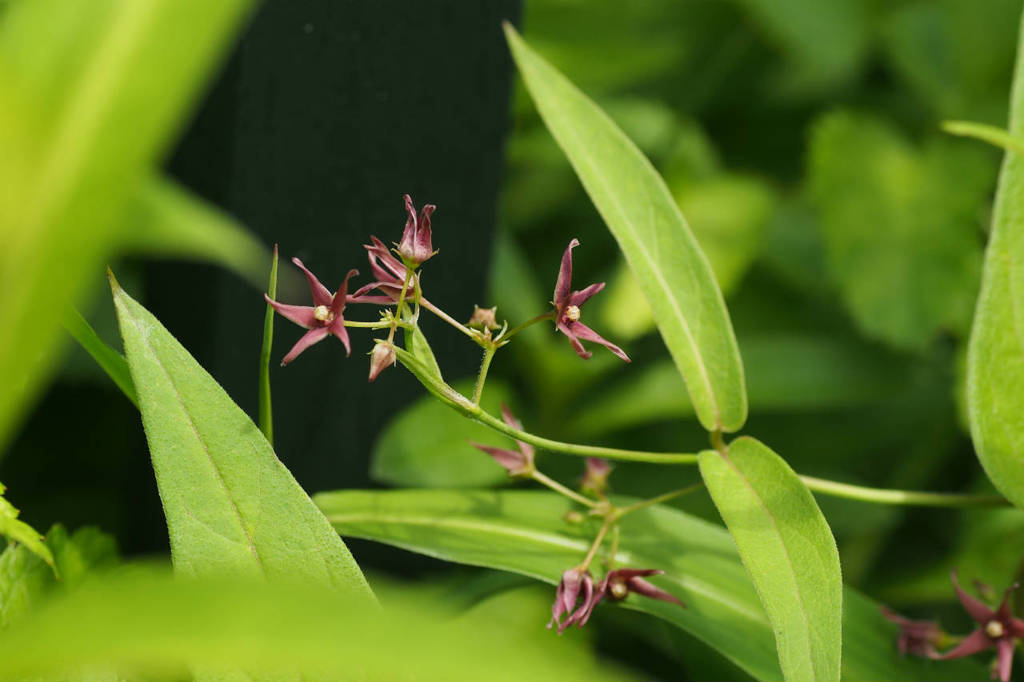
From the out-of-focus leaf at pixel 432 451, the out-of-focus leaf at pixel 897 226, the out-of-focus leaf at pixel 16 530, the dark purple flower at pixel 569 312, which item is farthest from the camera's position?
the out-of-focus leaf at pixel 897 226

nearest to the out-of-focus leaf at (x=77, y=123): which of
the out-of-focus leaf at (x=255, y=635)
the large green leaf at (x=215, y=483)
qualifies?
the out-of-focus leaf at (x=255, y=635)

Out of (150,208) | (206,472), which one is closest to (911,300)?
(206,472)

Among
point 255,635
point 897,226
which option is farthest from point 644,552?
point 897,226

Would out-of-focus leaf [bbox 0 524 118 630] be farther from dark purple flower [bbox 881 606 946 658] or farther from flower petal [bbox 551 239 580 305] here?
dark purple flower [bbox 881 606 946 658]

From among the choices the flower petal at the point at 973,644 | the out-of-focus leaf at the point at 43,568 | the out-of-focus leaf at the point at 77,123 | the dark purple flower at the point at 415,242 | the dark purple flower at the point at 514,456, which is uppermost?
the out-of-focus leaf at the point at 77,123

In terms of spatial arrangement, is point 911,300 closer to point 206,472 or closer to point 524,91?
point 524,91

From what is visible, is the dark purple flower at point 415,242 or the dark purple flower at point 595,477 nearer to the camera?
the dark purple flower at point 415,242

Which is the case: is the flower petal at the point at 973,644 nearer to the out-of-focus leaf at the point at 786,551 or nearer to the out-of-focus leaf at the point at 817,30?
the out-of-focus leaf at the point at 786,551
